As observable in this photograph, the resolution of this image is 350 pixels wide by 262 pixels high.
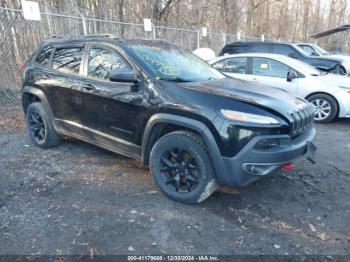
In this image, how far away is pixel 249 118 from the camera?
2.73 meters

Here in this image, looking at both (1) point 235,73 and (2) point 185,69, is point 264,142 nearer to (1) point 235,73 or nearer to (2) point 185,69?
(2) point 185,69

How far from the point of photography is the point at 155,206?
319 cm

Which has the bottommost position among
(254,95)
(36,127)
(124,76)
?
(36,127)

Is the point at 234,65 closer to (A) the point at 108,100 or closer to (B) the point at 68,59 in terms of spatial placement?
(B) the point at 68,59

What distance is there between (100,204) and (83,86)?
1574 mm

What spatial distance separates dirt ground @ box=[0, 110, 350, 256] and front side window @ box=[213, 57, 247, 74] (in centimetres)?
361

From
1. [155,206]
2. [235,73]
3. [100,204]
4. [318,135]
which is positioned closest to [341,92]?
[318,135]

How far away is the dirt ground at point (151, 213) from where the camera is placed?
2600mm

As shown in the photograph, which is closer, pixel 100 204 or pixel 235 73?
pixel 100 204

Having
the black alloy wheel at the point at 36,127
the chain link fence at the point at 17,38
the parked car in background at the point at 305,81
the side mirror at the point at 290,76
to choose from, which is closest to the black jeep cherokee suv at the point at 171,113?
the black alloy wheel at the point at 36,127

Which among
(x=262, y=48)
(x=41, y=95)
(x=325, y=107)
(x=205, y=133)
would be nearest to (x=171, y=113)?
(x=205, y=133)

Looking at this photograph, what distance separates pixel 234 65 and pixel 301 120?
4654mm

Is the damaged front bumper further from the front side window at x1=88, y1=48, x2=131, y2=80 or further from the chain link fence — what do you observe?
the chain link fence

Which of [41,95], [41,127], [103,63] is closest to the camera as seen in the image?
[103,63]
